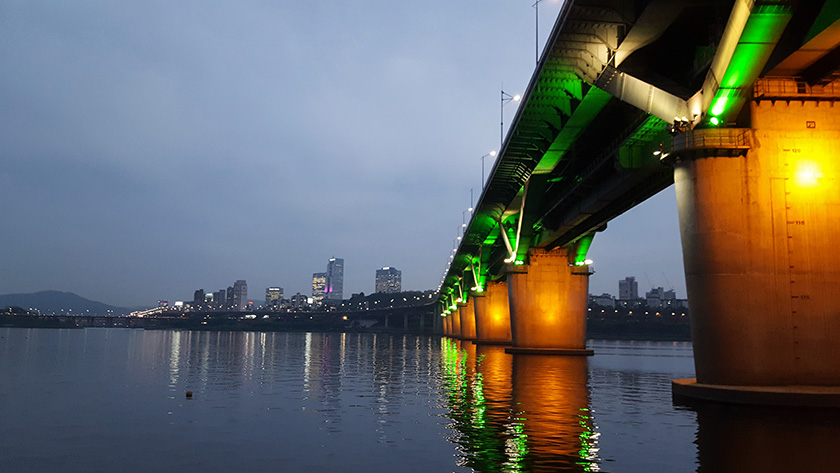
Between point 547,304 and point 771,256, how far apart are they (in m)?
39.6

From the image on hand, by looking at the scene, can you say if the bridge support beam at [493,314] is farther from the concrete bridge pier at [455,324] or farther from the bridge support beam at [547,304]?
the concrete bridge pier at [455,324]

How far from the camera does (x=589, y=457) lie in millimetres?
12852

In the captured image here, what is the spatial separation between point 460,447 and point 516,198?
44.6 m

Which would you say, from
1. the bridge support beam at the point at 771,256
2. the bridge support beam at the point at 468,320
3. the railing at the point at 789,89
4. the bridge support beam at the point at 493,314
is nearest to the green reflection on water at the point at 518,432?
the bridge support beam at the point at 771,256

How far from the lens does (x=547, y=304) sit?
202 ft

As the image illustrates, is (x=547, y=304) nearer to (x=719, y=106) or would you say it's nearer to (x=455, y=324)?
(x=719, y=106)

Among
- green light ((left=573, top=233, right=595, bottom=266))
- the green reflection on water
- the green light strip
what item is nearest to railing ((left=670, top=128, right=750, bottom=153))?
the green light strip

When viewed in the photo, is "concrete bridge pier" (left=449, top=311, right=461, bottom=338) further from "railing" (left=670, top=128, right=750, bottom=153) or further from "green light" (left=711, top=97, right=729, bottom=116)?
"green light" (left=711, top=97, right=729, bottom=116)

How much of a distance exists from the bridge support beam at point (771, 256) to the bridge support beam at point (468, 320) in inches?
3855

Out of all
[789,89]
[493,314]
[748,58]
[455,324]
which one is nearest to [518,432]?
[748,58]

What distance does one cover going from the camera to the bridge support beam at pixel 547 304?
61.5 m

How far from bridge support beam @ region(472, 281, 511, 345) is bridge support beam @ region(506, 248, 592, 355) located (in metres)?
32.1

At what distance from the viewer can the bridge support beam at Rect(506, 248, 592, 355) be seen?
6153cm

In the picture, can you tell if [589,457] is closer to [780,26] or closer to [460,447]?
[460,447]
